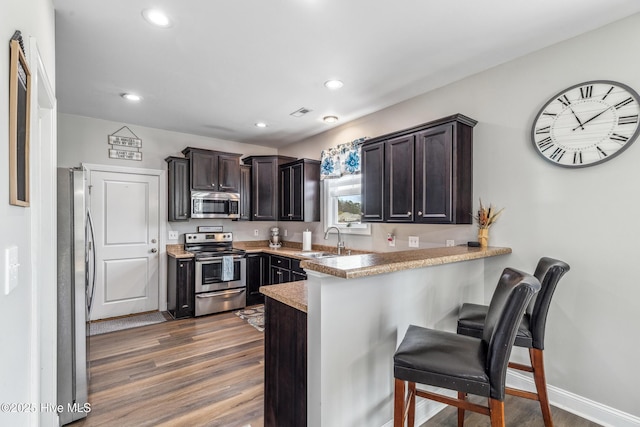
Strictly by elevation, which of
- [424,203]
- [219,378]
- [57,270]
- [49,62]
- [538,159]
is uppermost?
[49,62]

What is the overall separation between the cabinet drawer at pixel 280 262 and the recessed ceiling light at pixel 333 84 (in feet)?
7.72

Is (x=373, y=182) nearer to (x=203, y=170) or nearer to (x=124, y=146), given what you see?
(x=203, y=170)

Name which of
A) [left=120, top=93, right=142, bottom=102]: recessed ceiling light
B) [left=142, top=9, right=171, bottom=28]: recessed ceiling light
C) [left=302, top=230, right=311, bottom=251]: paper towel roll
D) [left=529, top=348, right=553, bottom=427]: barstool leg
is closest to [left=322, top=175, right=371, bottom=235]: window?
[left=302, top=230, right=311, bottom=251]: paper towel roll

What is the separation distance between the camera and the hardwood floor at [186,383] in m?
2.14

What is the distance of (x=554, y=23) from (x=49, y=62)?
3208 millimetres

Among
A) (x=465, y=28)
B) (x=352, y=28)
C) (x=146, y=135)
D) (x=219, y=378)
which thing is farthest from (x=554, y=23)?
(x=146, y=135)

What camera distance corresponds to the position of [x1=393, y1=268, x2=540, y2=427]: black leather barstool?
132 cm

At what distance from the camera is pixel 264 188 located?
5.13 m

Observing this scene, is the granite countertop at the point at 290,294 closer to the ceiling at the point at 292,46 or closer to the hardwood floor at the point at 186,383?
the hardwood floor at the point at 186,383

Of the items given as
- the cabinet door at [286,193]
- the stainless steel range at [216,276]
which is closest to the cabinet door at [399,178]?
the cabinet door at [286,193]

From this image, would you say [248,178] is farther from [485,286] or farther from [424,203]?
[485,286]

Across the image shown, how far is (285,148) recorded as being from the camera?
5.62 m

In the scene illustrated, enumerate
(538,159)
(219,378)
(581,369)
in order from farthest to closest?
(219,378) → (538,159) → (581,369)

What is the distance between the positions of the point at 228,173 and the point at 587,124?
427 centimetres
